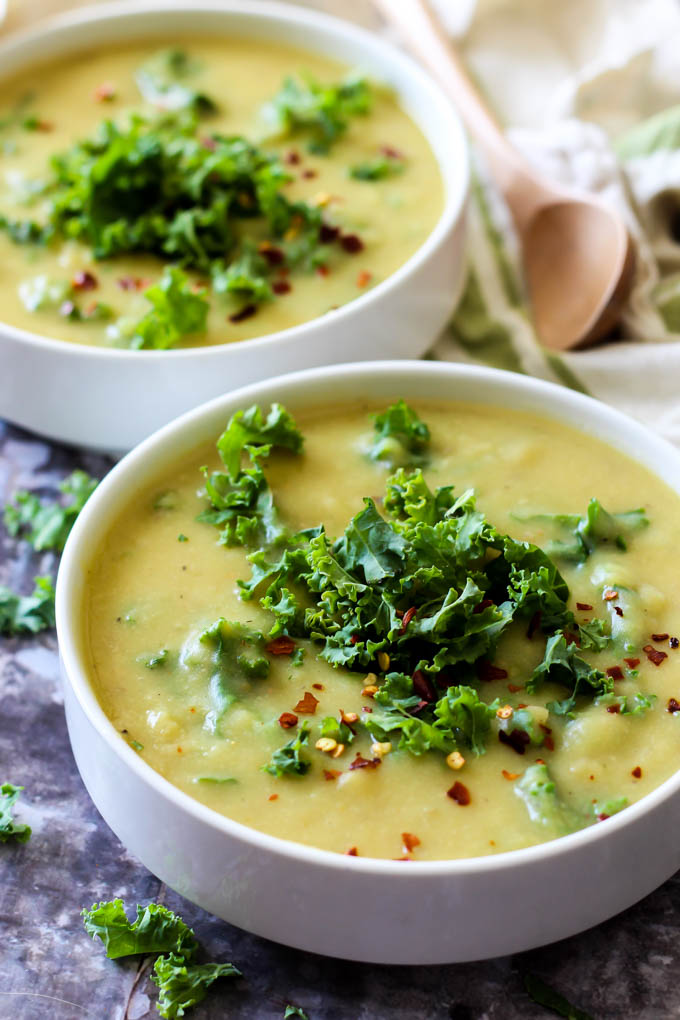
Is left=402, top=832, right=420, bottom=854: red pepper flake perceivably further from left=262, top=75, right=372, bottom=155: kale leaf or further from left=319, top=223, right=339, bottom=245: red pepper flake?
left=262, top=75, right=372, bottom=155: kale leaf

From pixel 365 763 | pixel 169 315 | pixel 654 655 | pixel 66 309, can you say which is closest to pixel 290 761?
pixel 365 763

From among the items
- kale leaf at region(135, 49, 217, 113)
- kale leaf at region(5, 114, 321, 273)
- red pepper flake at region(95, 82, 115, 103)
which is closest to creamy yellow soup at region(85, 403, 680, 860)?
kale leaf at region(5, 114, 321, 273)

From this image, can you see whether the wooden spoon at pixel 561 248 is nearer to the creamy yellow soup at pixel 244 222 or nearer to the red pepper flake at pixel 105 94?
the creamy yellow soup at pixel 244 222

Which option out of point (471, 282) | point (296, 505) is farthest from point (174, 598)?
point (471, 282)

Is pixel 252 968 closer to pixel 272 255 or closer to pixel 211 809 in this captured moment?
pixel 211 809

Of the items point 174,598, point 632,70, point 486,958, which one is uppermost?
point 632,70

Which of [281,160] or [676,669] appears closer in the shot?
[676,669]

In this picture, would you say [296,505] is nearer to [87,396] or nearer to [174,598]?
[174,598]
